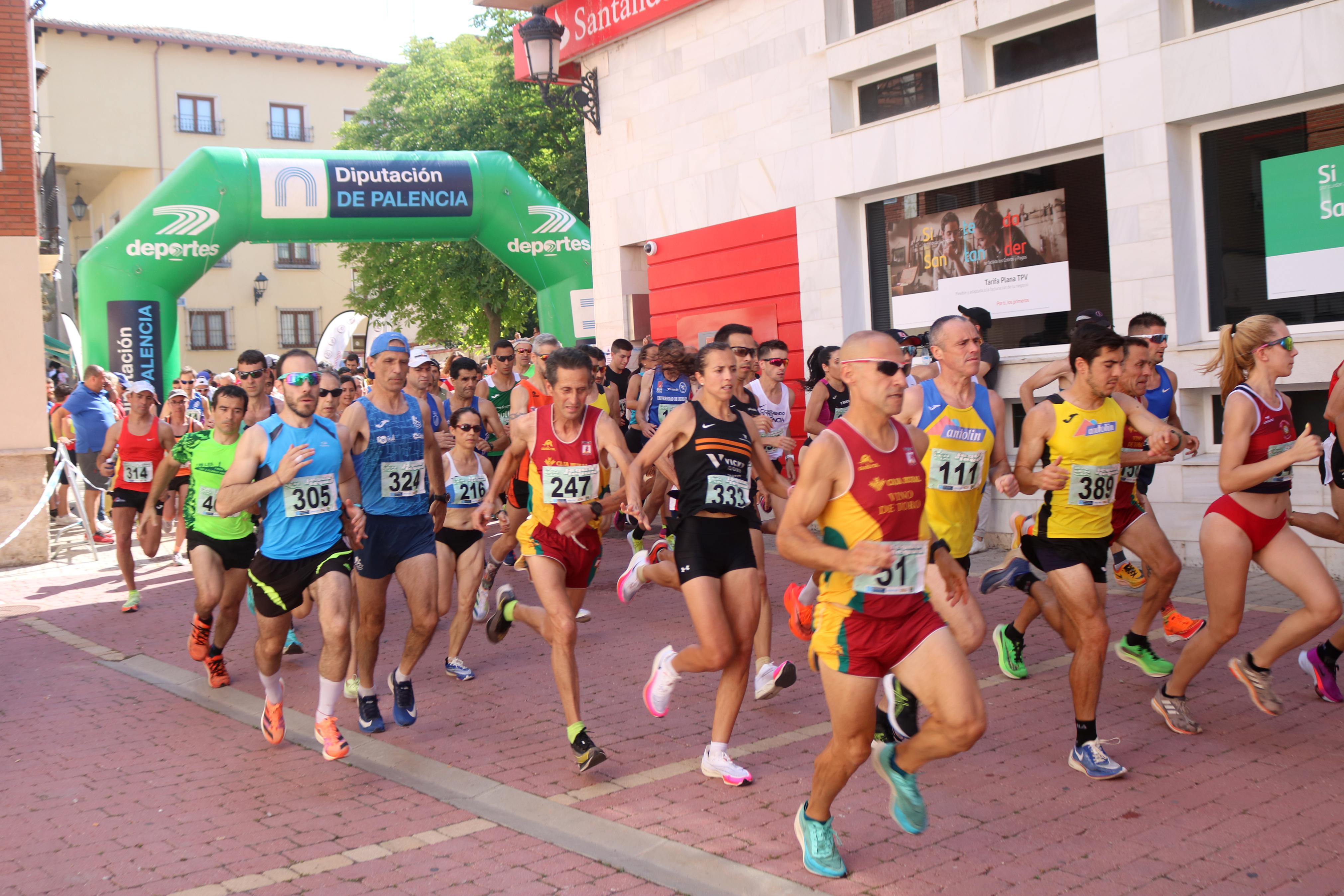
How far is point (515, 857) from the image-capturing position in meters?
4.50

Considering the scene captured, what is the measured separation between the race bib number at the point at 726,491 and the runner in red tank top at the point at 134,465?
7266 mm

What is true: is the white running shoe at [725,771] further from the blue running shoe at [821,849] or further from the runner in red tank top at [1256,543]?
the runner in red tank top at [1256,543]

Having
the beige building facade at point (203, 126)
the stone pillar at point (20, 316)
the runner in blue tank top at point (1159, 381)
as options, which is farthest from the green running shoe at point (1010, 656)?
the beige building facade at point (203, 126)

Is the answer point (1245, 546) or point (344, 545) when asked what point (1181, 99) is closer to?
point (1245, 546)

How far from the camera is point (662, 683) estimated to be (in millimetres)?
5566

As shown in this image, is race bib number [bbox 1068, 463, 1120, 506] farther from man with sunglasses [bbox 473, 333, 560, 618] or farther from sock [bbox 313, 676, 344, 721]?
sock [bbox 313, 676, 344, 721]

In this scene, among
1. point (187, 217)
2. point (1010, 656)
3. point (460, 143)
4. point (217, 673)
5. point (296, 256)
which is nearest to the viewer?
point (1010, 656)

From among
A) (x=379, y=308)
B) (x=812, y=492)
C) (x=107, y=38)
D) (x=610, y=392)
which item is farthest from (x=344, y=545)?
(x=107, y=38)

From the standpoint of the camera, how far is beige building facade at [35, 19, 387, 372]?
45.8 m

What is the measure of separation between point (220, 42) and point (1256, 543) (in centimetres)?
5122

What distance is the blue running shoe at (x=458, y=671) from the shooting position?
7586 millimetres

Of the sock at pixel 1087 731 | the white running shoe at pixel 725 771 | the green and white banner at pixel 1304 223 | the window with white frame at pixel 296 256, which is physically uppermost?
the window with white frame at pixel 296 256

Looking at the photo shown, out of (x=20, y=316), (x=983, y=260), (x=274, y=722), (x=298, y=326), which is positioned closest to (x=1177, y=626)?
(x=274, y=722)

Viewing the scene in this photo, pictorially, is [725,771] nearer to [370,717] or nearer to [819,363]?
[370,717]
